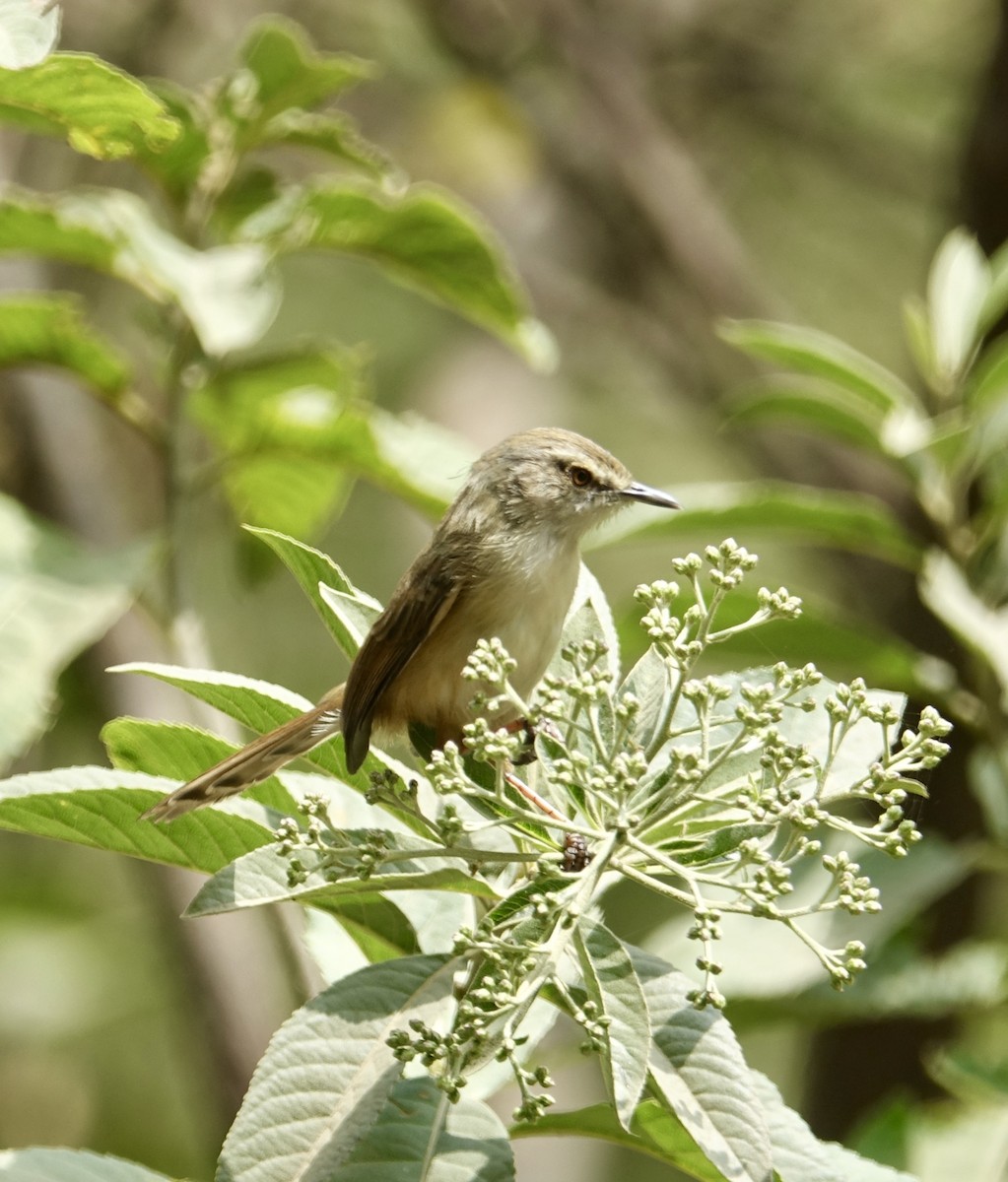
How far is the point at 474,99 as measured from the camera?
6.98 meters

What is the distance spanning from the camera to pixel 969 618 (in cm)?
313

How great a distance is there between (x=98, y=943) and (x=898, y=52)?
234 inches

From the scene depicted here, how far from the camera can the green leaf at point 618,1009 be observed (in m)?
1.76

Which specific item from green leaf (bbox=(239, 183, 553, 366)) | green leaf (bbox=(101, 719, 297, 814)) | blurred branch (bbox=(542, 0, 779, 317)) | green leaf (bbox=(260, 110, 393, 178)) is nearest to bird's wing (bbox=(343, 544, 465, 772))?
green leaf (bbox=(101, 719, 297, 814))

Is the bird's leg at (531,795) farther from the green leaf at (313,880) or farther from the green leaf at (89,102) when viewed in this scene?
the green leaf at (89,102)

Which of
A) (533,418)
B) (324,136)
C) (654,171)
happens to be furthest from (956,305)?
(533,418)

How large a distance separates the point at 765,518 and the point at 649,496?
286 mm

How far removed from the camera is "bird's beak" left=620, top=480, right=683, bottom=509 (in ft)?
10.4

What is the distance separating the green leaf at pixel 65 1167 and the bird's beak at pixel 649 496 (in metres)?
1.73

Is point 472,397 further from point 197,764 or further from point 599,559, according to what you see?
point 197,764

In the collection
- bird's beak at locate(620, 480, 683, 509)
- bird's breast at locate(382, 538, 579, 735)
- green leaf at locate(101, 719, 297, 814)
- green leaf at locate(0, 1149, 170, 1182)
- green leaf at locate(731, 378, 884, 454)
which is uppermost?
green leaf at locate(731, 378, 884, 454)

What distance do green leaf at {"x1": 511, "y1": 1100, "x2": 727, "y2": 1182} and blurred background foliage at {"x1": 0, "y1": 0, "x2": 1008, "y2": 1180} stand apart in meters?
0.61

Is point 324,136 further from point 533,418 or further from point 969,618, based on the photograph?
point 533,418

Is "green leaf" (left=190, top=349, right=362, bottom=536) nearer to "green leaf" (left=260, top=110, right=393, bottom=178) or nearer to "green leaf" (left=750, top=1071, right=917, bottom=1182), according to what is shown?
"green leaf" (left=260, top=110, right=393, bottom=178)
